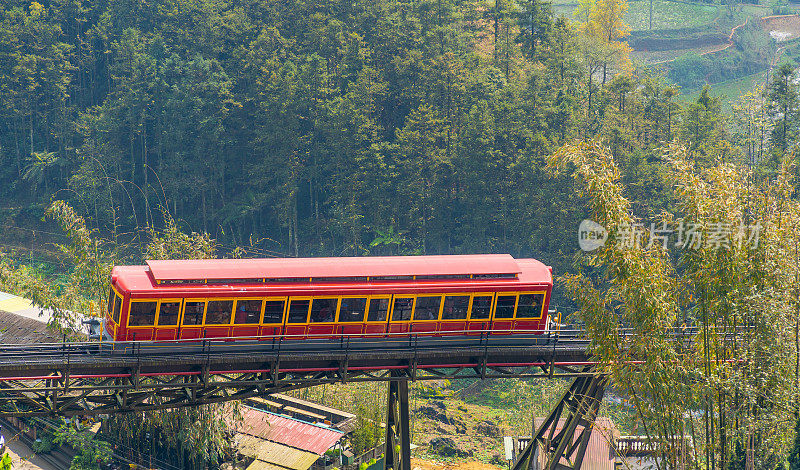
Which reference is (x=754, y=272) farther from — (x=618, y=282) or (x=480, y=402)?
(x=480, y=402)

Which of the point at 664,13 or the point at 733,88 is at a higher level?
the point at 664,13

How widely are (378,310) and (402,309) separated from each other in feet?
2.94

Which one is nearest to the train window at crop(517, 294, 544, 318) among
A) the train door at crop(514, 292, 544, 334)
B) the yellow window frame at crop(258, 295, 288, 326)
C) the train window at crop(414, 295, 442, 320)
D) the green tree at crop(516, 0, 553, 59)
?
the train door at crop(514, 292, 544, 334)

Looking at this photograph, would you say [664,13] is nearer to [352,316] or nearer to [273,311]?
[352,316]

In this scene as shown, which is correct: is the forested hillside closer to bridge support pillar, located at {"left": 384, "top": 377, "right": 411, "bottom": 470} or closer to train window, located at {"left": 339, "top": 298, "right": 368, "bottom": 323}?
bridge support pillar, located at {"left": 384, "top": 377, "right": 411, "bottom": 470}

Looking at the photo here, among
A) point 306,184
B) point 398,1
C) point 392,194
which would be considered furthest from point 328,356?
point 398,1

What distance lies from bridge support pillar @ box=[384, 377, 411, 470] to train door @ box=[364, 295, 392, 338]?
206cm

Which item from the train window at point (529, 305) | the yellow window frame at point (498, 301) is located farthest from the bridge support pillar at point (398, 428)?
the train window at point (529, 305)

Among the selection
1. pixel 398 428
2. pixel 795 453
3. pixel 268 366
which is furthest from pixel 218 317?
pixel 795 453

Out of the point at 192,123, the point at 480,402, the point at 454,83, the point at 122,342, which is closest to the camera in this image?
the point at 122,342

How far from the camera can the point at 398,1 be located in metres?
87.2

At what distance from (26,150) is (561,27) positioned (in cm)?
5736

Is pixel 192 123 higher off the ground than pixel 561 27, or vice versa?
pixel 561 27

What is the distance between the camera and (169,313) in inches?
1191
